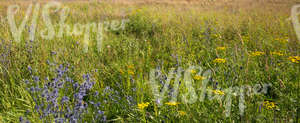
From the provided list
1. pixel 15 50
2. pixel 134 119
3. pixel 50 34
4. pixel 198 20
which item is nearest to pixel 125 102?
pixel 134 119

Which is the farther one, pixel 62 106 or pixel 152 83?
pixel 152 83

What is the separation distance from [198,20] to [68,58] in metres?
3.32

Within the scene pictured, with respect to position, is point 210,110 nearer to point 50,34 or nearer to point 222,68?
point 222,68

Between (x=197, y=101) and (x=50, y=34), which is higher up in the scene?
(x=50, y=34)

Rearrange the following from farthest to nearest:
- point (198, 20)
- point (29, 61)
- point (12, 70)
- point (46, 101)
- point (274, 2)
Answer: point (274, 2) → point (198, 20) → point (29, 61) → point (12, 70) → point (46, 101)

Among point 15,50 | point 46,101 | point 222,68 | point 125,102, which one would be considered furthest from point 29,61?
point 222,68

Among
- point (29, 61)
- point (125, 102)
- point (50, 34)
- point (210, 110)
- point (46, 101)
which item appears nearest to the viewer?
point (210, 110)

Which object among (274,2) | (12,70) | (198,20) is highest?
(274,2)

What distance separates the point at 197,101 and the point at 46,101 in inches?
55.4

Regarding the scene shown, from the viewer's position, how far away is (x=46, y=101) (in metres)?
2.14

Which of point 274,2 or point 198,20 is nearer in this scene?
point 198,20

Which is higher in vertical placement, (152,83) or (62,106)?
(152,83)

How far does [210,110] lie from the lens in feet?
6.57

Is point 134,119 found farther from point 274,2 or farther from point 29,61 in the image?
point 274,2
